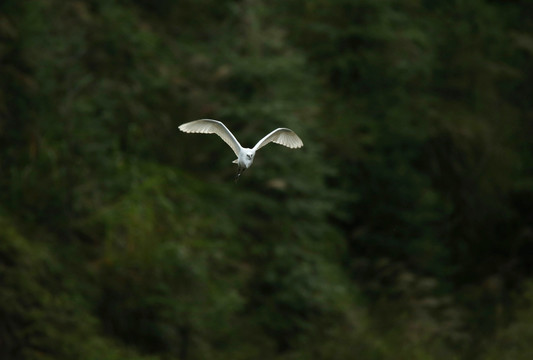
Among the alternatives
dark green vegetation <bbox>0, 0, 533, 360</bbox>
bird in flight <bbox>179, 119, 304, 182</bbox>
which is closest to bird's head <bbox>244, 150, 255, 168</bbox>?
bird in flight <bbox>179, 119, 304, 182</bbox>

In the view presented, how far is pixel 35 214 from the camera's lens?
513 inches

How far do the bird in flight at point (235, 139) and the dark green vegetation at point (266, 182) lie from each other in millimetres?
5780

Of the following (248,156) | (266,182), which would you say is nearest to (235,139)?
(248,156)

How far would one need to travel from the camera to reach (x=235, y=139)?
6.20m

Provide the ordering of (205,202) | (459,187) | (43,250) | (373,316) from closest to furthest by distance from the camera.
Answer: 1. (43,250)
2. (205,202)
3. (373,316)
4. (459,187)

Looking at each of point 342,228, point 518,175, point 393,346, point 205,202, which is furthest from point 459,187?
point 205,202

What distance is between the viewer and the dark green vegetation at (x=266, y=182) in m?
12.8

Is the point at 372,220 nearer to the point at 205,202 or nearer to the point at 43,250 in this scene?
the point at 205,202

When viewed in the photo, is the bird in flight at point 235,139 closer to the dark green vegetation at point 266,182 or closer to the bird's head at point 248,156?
the bird's head at point 248,156

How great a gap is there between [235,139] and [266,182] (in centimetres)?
902

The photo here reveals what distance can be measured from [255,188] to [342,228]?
16.5 feet

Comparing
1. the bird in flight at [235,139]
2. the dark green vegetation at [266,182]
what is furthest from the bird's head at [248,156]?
the dark green vegetation at [266,182]

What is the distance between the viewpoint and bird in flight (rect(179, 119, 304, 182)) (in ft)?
20.2

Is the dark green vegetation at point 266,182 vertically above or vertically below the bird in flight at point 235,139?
above
